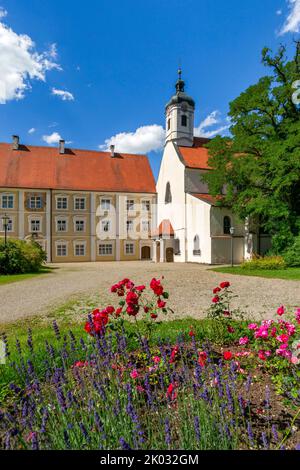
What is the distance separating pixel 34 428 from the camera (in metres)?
2.11

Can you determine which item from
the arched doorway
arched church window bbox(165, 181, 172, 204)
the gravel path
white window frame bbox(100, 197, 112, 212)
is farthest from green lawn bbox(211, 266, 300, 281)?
white window frame bbox(100, 197, 112, 212)

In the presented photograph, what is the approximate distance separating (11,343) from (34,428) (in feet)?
10.6

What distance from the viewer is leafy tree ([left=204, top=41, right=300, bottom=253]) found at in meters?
19.2

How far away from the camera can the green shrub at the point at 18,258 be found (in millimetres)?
17750

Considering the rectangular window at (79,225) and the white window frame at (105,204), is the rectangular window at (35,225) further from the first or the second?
the white window frame at (105,204)

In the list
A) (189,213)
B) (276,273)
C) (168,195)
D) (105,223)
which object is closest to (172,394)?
(276,273)

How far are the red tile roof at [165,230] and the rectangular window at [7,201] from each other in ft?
55.8

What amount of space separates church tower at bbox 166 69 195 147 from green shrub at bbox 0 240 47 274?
24.0m

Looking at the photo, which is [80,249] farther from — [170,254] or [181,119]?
[181,119]

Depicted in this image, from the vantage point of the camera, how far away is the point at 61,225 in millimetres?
34656

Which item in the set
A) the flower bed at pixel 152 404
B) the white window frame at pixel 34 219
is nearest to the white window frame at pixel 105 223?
the white window frame at pixel 34 219

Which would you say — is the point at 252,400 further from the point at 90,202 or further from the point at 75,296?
the point at 90,202

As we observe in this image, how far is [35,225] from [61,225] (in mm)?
2952
